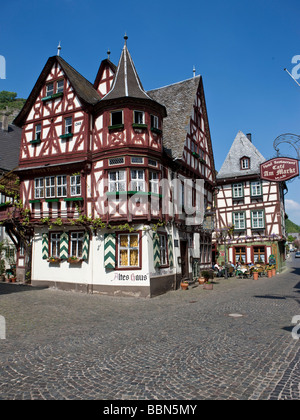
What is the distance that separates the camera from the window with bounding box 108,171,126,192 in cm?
1650

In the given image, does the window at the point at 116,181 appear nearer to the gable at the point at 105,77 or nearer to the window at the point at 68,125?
the window at the point at 68,125

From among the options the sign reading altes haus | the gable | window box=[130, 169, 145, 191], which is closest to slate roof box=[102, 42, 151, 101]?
the gable

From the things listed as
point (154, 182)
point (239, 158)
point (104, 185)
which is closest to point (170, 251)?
point (154, 182)

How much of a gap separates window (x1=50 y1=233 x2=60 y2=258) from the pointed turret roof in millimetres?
8025

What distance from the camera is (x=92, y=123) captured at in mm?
18250

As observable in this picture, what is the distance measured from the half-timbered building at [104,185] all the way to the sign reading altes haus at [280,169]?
6638 millimetres

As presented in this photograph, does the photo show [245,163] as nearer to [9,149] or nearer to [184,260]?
[184,260]

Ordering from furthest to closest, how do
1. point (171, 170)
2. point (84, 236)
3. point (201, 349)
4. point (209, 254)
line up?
1. point (209, 254)
2. point (171, 170)
3. point (84, 236)
4. point (201, 349)

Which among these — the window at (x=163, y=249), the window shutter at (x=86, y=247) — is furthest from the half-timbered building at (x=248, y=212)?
the window shutter at (x=86, y=247)

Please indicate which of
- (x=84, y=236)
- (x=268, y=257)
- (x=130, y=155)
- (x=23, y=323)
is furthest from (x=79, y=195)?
(x=268, y=257)

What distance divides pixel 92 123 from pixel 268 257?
2311 centimetres

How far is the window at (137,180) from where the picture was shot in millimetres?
16413

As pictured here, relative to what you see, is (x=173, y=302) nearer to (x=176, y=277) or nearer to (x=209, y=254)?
(x=176, y=277)

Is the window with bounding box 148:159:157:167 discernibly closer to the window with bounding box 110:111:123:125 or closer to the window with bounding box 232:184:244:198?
the window with bounding box 110:111:123:125
